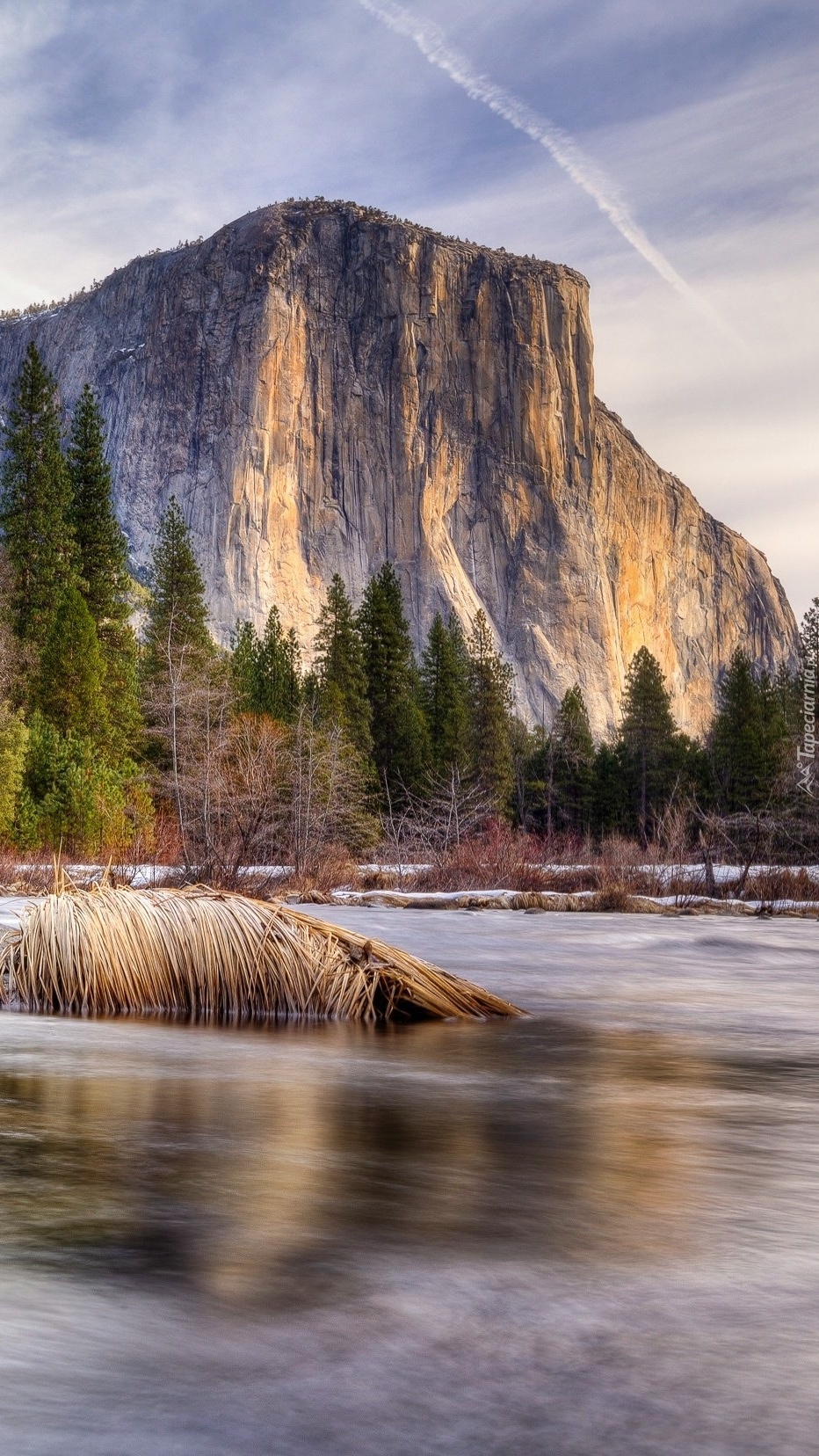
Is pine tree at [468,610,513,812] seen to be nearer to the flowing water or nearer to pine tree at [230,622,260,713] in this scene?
pine tree at [230,622,260,713]

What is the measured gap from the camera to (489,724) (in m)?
74.5

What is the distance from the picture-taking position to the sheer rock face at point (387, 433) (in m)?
138

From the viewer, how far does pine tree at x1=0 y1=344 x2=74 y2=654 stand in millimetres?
49969

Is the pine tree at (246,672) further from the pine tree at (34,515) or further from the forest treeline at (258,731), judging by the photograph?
the pine tree at (34,515)

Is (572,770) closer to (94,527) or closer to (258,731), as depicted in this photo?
(94,527)

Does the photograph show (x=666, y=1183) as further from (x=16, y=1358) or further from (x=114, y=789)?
(x=114, y=789)

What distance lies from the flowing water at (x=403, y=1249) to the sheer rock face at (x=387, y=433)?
397 feet

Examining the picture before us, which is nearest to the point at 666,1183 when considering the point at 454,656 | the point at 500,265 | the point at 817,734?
the point at 817,734

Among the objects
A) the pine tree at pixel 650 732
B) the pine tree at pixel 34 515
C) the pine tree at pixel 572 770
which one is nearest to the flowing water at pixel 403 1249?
the pine tree at pixel 34 515

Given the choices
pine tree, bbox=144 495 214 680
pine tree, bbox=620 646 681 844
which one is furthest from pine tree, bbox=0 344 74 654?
pine tree, bbox=620 646 681 844

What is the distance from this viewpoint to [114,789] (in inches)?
1485

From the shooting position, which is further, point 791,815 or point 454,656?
point 454,656

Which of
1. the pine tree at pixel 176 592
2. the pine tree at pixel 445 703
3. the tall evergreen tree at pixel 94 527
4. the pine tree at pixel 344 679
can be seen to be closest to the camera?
the tall evergreen tree at pixel 94 527

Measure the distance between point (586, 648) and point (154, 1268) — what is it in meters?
143
